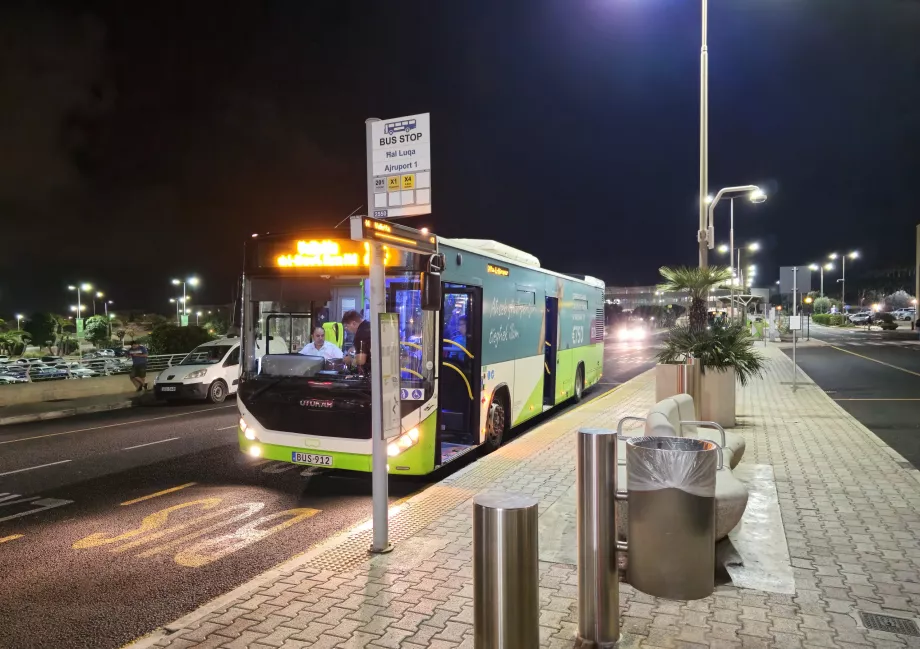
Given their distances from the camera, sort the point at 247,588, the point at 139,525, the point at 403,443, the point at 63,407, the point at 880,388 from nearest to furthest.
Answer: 1. the point at 247,588
2. the point at 139,525
3. the point at 403,443
4. the point at 63,407
5. the point at 880,388

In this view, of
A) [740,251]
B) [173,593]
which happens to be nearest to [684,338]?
[173,593]

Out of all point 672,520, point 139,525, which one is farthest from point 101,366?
point 672,520

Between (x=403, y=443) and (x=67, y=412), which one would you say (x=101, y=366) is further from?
(x=403, y=443)

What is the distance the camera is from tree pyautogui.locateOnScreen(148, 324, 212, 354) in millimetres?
26578

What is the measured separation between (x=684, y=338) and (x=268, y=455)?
775 cm

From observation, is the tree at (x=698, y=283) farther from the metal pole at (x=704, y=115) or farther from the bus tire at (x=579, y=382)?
the bus tire at (x=579, y=382)

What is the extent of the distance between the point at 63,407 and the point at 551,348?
42.8 ft

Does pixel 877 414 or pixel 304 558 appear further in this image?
pixel 877 414

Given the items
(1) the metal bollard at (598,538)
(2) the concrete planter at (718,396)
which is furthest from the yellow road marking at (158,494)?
(2) the concrete planter at (718,396)

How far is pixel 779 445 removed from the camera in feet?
31.5

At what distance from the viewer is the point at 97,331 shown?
56062 mm

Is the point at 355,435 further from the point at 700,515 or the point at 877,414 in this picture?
the point at 877,414

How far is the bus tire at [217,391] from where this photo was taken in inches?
682

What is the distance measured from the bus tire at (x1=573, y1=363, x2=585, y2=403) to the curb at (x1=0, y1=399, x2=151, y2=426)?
40.5 ft
